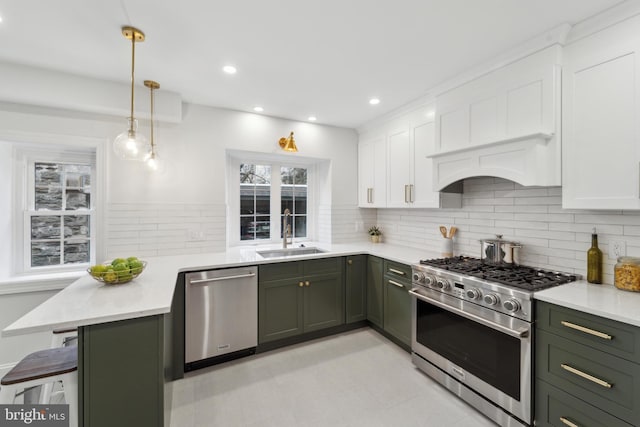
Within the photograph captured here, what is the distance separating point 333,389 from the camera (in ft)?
7.23

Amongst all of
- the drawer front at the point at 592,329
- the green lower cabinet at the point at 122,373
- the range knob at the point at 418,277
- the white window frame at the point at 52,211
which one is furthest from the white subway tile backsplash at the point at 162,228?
the drawer front at the point at 592,329

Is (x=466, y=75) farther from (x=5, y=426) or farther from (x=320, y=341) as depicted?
(x=5, y=426)

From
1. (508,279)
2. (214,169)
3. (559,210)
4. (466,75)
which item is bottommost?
(508,279)

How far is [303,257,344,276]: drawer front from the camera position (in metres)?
2.90

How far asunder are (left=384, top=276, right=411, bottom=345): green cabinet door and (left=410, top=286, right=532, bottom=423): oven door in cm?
16

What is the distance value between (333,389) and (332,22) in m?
2.59

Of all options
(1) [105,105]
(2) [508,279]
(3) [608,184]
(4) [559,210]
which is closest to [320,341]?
(2) [508,279]

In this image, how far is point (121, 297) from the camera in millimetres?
1603

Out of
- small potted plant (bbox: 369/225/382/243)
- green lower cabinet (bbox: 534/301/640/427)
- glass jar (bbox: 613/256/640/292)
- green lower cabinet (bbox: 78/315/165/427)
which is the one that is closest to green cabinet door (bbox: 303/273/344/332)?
small potted plant (bbox: 369/225/382/243)

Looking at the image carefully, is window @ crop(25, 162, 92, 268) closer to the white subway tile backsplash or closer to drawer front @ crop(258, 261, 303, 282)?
the white subway tile backsplash

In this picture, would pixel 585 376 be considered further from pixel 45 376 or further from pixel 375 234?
pixel 45 376

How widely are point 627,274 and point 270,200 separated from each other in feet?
10.8

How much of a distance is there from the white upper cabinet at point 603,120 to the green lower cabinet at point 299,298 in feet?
6.74

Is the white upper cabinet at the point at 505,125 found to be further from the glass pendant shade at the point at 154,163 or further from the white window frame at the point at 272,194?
the glass pendant shade at the point at 154,163
